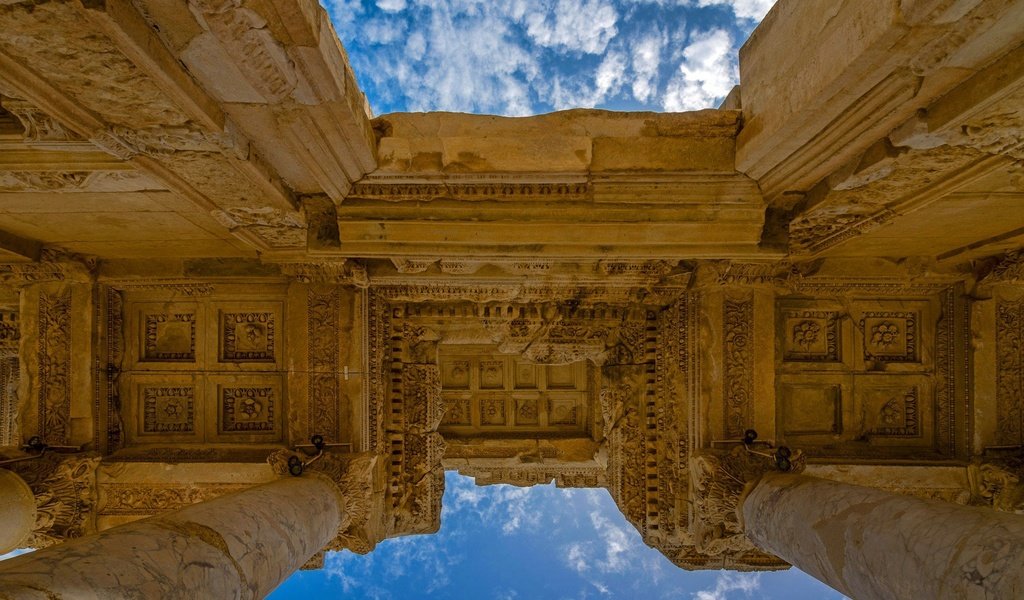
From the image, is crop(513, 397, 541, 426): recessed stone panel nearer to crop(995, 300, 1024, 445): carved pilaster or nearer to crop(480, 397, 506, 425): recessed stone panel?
crop(480, 397, 506, 425): recessed stone panel

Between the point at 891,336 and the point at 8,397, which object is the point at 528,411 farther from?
the point at 8,397

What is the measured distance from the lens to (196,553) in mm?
2932

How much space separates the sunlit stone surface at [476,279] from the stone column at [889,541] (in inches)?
1.4

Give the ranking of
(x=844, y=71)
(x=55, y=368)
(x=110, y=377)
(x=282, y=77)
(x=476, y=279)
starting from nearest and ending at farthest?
(x=844, y=71), (x=282, y=77), (x=476, y=279), (x=55, y=368), (x=110, y=377)

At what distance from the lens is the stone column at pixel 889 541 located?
2.36 m

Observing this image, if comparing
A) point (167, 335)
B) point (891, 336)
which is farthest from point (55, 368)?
point (891, 336)

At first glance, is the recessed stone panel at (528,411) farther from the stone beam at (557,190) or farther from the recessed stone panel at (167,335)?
the stone beam at (557,190)

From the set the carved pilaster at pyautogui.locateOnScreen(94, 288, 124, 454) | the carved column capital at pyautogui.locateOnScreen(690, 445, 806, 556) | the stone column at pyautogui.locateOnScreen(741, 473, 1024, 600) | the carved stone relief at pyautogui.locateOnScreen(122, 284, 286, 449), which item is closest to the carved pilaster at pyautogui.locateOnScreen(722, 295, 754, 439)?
the carved column capital at pyautogui.locateOnScreen(690, 445, 806, 556)

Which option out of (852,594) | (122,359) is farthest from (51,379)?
(852,594)

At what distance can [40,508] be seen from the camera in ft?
16.4

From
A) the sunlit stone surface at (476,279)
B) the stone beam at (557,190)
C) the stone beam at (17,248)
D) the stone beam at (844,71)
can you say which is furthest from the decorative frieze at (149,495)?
the stone beam at (844,71)

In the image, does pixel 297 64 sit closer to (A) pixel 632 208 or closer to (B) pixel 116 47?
(B) pixel 116 47

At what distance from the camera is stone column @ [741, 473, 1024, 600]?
93.0 inches

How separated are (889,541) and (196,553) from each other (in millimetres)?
4019
